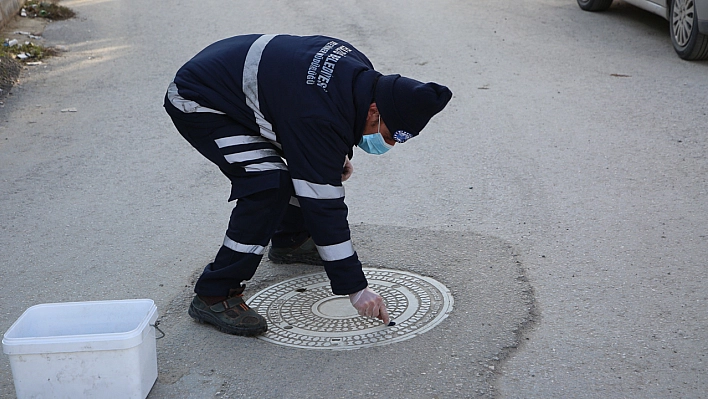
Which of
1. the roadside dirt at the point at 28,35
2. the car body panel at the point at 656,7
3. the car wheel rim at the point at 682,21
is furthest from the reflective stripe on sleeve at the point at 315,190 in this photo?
the car body panel at the point at 656,7

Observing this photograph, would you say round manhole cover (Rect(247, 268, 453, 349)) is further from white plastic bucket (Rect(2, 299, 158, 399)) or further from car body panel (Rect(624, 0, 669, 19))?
car body panel (Rect(624, 0, 669, 19))

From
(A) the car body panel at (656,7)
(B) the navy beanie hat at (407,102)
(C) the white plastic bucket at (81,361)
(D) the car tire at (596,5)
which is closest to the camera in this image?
(C) the white plastic bucket at (81,361)

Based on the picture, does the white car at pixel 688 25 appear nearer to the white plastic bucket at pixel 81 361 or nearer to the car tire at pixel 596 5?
the car tire at pixel 596 5

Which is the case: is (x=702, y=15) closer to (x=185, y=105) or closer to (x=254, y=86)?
(x=254, y=86)

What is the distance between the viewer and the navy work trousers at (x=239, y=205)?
133 inches

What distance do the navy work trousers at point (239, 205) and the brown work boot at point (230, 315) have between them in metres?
0.05

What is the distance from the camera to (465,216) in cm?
462

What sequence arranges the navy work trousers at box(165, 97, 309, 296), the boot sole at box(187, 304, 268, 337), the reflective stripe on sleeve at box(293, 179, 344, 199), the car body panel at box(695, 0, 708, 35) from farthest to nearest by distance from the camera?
the car body panel at box(695, 0, 708, 35)
the boot sole at box(187, 304, 268, 337)
the navy work trousers at box(165, 97, 309, 296)
the reflective stripe on sleeve at box(293, 179, 344, 199)

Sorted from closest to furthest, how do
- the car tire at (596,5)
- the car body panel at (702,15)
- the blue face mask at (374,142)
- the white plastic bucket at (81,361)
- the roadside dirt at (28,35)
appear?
the white plastic bucket at (81,361) < the blue face mask at (374,142) < the car body panel at (702,15) < the roadside dirt at (28,35) < the car tire at (596,5)

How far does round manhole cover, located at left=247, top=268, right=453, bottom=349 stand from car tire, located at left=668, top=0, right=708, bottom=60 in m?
4.79

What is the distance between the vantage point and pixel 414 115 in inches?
121

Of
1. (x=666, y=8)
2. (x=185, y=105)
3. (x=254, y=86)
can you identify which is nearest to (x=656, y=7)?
(x=666, y=8)

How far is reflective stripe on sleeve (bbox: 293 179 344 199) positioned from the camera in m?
3.16

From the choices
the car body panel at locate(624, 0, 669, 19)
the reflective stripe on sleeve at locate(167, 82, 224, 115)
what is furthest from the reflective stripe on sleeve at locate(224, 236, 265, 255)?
the car body panel at locate(624, 0, 669, 19)
